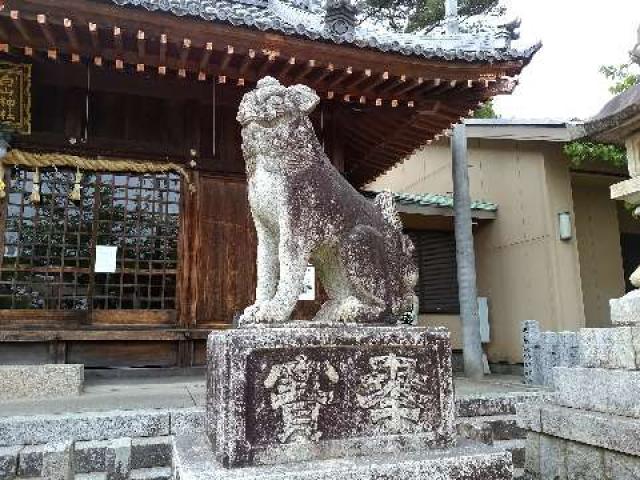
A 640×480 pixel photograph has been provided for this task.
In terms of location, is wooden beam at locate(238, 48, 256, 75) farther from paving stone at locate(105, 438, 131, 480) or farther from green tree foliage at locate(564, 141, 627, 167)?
green tree foliage at locate(564, 141, 627, 167)

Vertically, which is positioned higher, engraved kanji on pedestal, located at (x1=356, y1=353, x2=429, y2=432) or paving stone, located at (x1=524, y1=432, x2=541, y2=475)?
engraved kanji on pedestal, located at (x1=356, y1=353, x2=429, y2=432)

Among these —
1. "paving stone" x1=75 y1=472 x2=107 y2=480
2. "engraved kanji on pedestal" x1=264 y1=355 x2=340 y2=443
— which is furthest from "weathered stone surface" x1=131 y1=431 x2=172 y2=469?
"engraved kanji on pedestal" x1=264 y1=355 x2=340 y2=443

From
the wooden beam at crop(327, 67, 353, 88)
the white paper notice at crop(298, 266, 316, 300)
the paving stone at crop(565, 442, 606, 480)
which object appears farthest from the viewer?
the white paper notice at crop(298, 266, 316, 300)

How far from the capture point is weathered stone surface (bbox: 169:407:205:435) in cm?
465

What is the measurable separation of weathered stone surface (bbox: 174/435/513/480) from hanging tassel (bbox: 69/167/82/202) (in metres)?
5.42

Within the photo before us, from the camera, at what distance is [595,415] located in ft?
13.1

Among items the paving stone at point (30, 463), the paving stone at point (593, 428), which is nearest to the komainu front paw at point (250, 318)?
the paving stone at point (30, 463)

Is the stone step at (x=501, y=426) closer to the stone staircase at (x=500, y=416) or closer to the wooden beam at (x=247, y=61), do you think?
the stone staircase at (x=500, y=416)

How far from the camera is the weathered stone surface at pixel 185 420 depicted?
15.3 ft

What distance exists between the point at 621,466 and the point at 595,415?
1.25 ft

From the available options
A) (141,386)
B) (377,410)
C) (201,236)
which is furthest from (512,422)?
(201,236)

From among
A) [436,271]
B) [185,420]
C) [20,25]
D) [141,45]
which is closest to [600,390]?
[185,420]

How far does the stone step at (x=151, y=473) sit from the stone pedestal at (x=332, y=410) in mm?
1338

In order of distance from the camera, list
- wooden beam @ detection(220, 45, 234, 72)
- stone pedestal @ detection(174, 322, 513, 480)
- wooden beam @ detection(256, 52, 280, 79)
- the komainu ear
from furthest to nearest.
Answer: wooden beam @ detection(256, 52, 280, 79) < wooden beam @ detection(220, 45, 234, 72) < the komainu ear < stone pedestal @ detection(174, 322, 513, 480)
